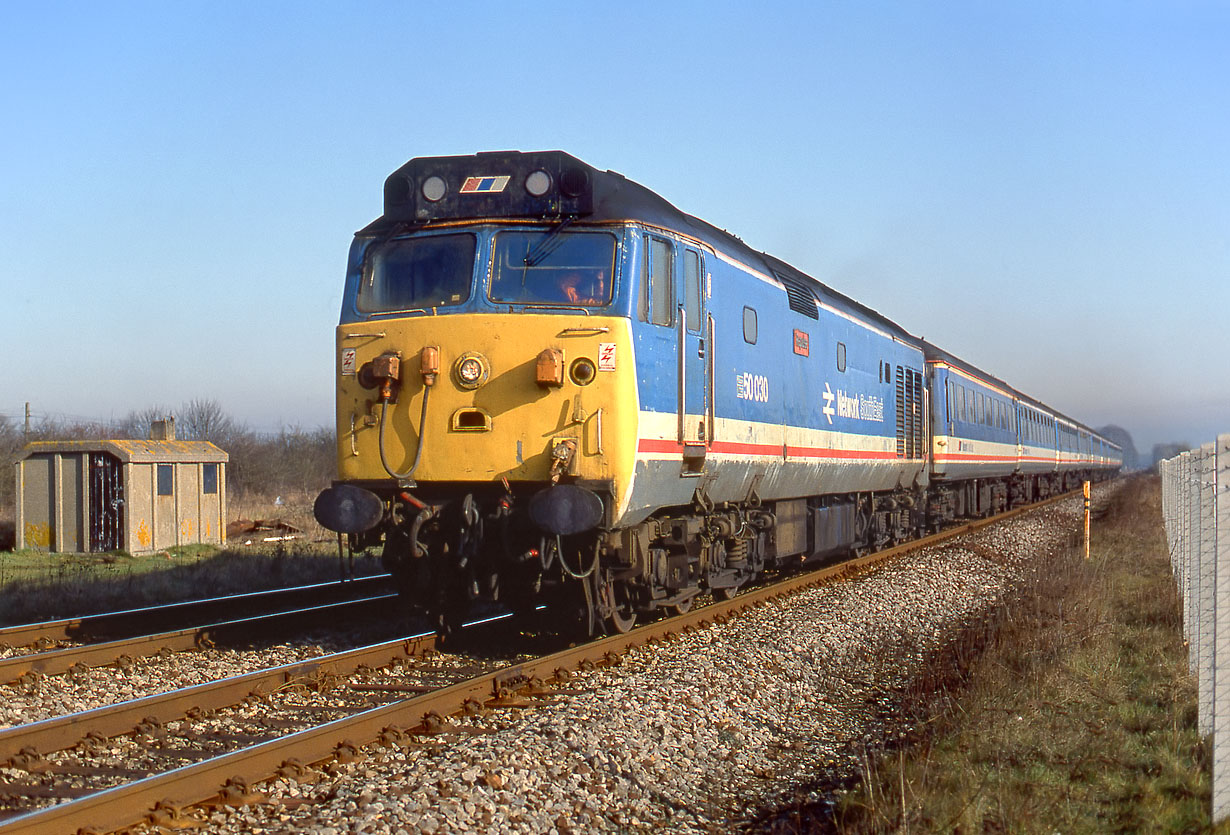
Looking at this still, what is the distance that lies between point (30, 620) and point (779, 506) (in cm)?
791

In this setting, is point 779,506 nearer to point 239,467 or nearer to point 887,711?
point 887,711

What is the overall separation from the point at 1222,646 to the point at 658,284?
4.89 meters

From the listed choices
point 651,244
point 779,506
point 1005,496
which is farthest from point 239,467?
point 651,244

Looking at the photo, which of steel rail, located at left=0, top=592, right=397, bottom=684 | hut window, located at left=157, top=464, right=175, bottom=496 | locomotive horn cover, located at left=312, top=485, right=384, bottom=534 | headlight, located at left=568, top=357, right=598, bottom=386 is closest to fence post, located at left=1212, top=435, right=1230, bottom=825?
headlight, located at left=568, top=357, right=598, bottom=386

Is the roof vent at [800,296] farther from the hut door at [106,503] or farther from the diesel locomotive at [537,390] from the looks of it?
the hut door at [106,503]

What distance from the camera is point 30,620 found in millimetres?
11648

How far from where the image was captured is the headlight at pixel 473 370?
8.57 meters

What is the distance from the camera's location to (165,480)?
2014 cm

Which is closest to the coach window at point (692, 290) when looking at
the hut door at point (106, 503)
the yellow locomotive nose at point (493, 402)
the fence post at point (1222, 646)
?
the yellow locomotive nose at point (493, 402)

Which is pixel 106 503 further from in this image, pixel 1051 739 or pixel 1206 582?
pixel 1206 582

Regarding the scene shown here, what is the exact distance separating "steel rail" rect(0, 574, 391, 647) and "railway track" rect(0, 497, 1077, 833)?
3.23 metres

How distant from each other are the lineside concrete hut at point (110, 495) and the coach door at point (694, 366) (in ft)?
42.5

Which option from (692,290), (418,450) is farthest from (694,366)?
(418,450)

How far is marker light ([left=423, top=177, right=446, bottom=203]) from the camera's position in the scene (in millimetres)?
9133
